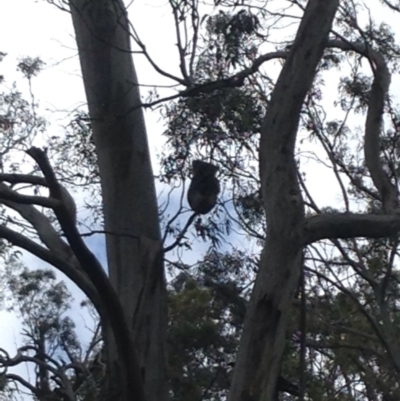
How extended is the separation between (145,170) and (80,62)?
0.94 metres

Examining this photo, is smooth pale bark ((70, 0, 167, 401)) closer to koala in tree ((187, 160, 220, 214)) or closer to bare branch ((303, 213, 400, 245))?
koala in tree ((187, 160, 220, 214))

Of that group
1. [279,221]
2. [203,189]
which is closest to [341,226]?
[279,221]

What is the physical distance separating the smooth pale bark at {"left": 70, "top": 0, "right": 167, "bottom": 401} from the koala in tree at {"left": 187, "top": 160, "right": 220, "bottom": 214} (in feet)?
1.91

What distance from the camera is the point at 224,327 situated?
10297 mm

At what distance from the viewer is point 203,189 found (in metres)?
4.95

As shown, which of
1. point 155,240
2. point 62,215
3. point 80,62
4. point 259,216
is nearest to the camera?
point 62,215

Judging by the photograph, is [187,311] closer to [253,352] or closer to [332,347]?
[332,347]

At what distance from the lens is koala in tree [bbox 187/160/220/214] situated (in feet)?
16.2

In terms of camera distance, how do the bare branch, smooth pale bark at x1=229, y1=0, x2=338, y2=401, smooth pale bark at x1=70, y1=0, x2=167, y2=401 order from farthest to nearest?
smooth pale bark at x1=70, y1=0, x2=167, y2=401 → the bare branch → smooth pale bark at x1=229, y1=0, x2=338, y2=401

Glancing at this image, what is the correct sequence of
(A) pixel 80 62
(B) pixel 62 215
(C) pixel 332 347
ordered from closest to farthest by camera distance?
(B) pixel 62 215, (A) pixel 80 62, (C) pixel 332 347

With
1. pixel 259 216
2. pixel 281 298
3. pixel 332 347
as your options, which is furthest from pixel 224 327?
pixel 281 298

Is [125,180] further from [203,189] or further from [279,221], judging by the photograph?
[279,221]

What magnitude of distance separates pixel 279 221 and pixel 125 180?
4.36 feet

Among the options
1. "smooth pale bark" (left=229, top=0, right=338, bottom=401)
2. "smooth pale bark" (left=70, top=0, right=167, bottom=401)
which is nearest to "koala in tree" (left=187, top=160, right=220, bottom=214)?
"smooth pale bark" (left=229, top=0, right=338, bottom=401)
